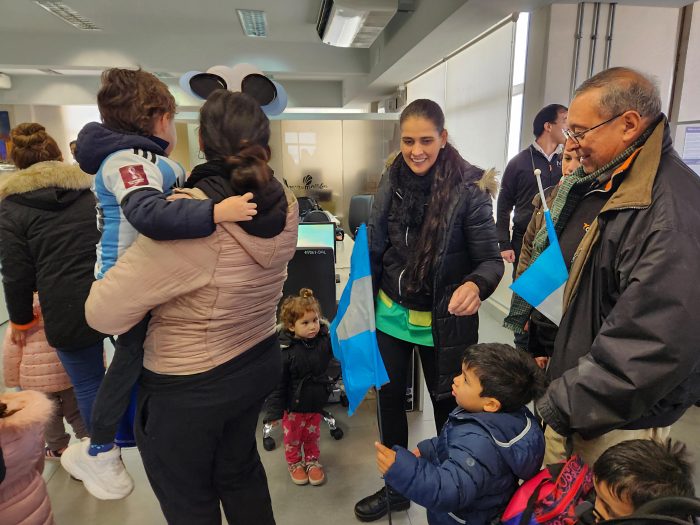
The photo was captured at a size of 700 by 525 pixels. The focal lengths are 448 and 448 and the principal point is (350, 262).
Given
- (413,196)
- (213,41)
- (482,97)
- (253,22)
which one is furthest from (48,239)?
(213,41)

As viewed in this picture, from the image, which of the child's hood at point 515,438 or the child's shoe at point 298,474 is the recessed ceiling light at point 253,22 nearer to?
the child's shoe at point 298,474

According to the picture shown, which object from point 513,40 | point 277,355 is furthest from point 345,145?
point 277,355

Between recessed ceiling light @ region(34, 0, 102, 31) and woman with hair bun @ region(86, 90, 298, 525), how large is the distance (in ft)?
18.3

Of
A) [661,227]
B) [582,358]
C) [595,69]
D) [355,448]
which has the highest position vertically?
[595,69]

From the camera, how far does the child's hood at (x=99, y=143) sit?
1043 millimetres

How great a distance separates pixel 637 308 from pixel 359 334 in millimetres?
848

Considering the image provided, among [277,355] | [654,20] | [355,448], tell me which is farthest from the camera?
[654,20]

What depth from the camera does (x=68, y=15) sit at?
18.1 feet

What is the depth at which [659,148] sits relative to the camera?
38.4 inches

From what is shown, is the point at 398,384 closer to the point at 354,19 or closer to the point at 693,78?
the point at 693,78

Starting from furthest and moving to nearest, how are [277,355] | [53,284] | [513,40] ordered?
1. [513,40]
2. [53,284]
3. [277,355]

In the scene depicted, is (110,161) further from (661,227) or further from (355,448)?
(355,448)

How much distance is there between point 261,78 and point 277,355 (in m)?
0.90

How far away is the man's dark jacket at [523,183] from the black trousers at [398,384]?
1882 mm
